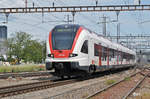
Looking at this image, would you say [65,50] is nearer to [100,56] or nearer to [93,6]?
[100,56]

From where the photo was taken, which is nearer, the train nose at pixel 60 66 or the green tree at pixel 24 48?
the train nose at pixel 60 66

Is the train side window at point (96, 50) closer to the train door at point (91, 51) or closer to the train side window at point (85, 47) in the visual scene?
the train door at point (91, 51)

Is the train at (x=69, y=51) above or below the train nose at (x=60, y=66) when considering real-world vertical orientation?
above

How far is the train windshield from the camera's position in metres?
17.2

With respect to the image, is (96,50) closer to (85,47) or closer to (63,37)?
(85,47)

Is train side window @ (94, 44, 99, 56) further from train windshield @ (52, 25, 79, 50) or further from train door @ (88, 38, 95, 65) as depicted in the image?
train windshield @ (52, 25, 79, 50)

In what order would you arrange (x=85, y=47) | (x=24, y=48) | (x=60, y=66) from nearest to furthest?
(x=60, y=66) < (x=85, y=47) < (x=24, y=48)

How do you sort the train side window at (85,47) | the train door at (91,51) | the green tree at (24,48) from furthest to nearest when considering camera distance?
the green tree at (24,48)
the train door at (91,51)
the train side window at (85,47)

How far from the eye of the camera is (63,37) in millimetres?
17422

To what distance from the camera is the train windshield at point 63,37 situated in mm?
17203

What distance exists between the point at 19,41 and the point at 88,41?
67094 millimetres

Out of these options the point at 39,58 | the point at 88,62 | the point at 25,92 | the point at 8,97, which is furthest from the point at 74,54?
the point at 39,58

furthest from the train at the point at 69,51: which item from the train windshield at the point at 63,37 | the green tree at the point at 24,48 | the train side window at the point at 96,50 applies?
the green tree at the point at 24,48

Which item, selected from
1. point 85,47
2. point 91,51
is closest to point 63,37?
point 85,47
